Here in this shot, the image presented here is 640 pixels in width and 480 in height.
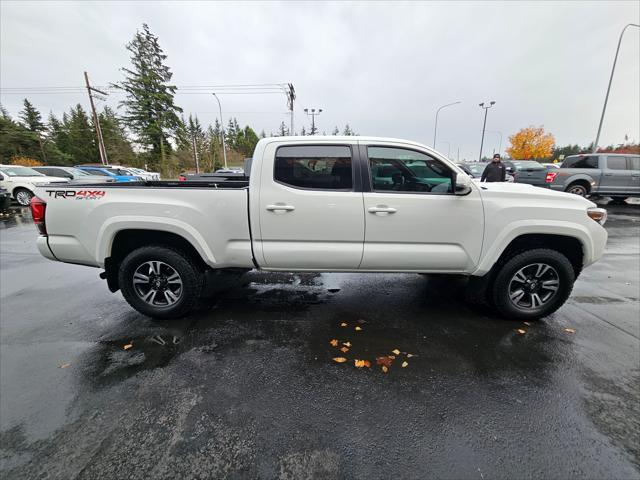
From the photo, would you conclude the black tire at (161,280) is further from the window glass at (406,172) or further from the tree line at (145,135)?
the tree line at (145,135)

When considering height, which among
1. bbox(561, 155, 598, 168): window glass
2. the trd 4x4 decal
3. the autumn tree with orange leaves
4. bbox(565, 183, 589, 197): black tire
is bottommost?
bbox(565, 183, 589, 197): black tire

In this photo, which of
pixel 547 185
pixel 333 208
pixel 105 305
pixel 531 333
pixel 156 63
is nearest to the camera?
pixel 333 208

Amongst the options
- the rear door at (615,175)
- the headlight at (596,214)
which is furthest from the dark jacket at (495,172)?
the headlight at (596,214)

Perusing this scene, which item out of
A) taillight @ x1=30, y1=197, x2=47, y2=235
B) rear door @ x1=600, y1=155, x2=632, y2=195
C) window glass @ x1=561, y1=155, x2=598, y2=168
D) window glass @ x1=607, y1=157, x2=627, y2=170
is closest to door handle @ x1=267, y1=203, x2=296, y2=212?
taillight @ x1=30, y1=197, x2=47, y2=235

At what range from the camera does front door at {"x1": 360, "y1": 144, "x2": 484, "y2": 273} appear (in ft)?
9.69

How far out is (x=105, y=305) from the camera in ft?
12.5

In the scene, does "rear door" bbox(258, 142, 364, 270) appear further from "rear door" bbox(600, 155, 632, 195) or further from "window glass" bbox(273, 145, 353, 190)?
"rear door" bbox(600, 155, 632, 195)

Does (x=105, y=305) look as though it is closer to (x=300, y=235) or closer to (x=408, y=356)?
(x=300, y=235)

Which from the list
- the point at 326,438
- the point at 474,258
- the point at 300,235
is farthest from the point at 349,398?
the point at 474,258

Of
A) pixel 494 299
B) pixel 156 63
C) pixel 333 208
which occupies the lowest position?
pixel 494 299

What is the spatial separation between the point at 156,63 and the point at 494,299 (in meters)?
53.0

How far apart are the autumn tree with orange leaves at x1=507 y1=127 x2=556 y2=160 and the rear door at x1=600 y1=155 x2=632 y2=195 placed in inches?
1973

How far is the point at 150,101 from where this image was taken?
40.1m

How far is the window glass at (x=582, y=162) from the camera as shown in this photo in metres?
11.3
